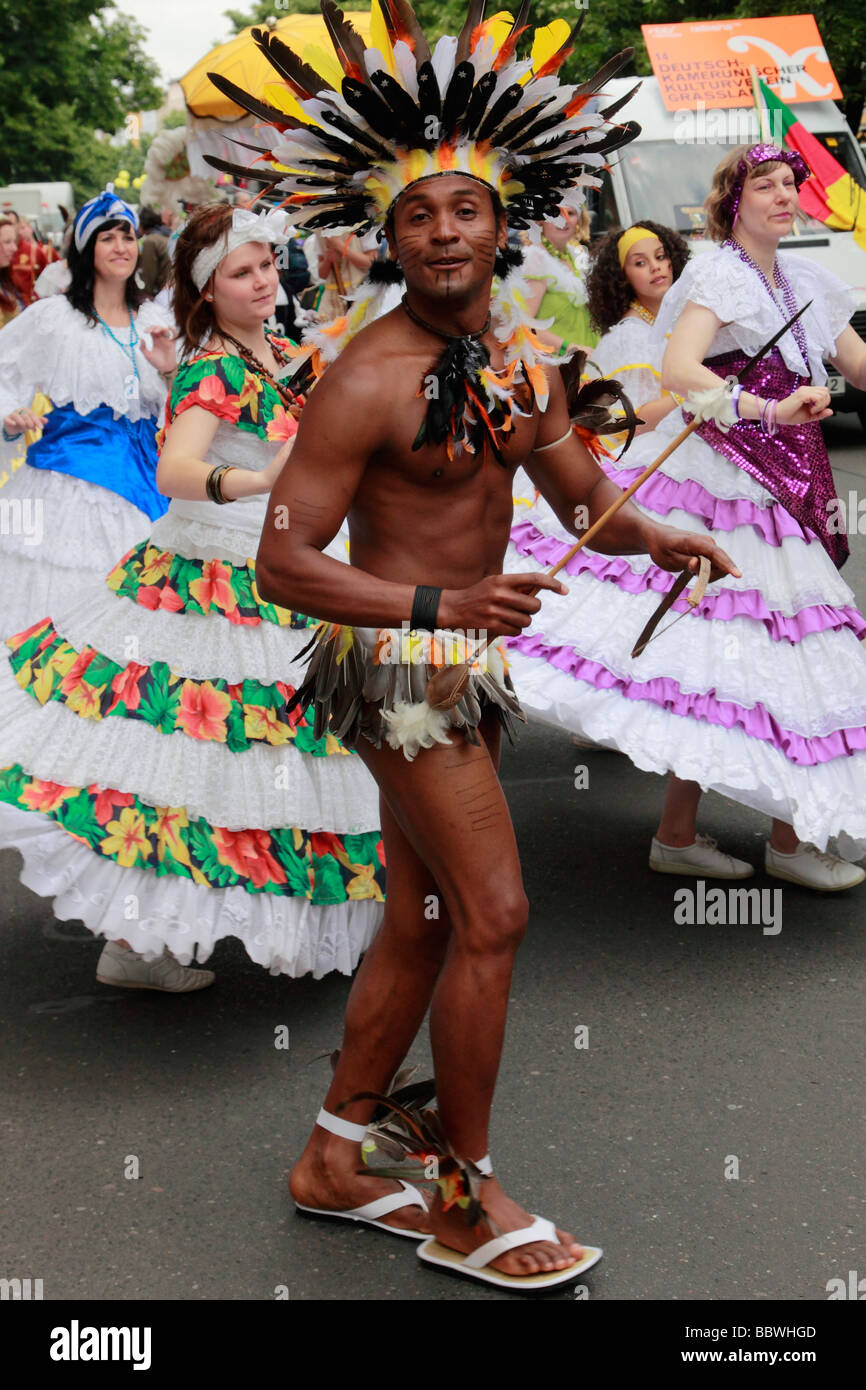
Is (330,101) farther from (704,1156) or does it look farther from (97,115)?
(97,115)

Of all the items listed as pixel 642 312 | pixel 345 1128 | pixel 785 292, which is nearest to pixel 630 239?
pixel 642 312

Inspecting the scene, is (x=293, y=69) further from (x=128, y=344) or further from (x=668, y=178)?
(x=668, y=178)

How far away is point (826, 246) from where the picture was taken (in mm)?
13352

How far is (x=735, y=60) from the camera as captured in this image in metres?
13.4

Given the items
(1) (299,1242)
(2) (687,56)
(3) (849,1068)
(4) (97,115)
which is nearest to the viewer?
(1) (299,1242)

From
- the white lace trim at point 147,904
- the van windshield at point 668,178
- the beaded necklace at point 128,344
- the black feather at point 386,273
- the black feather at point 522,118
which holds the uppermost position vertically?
the van windshield at point 668,178

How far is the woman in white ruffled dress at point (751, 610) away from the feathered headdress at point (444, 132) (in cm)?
148

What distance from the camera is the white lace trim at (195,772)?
3902mm

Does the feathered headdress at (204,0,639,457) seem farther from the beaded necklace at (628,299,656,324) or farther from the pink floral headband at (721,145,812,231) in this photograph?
the beaded necklace at (628,299,656,324)

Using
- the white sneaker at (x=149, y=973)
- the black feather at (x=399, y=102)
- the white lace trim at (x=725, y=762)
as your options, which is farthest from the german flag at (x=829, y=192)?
the black feather at (x=399, y=102)

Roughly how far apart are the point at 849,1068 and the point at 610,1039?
58cm

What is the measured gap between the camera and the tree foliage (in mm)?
34938

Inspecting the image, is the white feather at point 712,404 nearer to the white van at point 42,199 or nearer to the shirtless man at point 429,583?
the shirtless man at point 429,583
